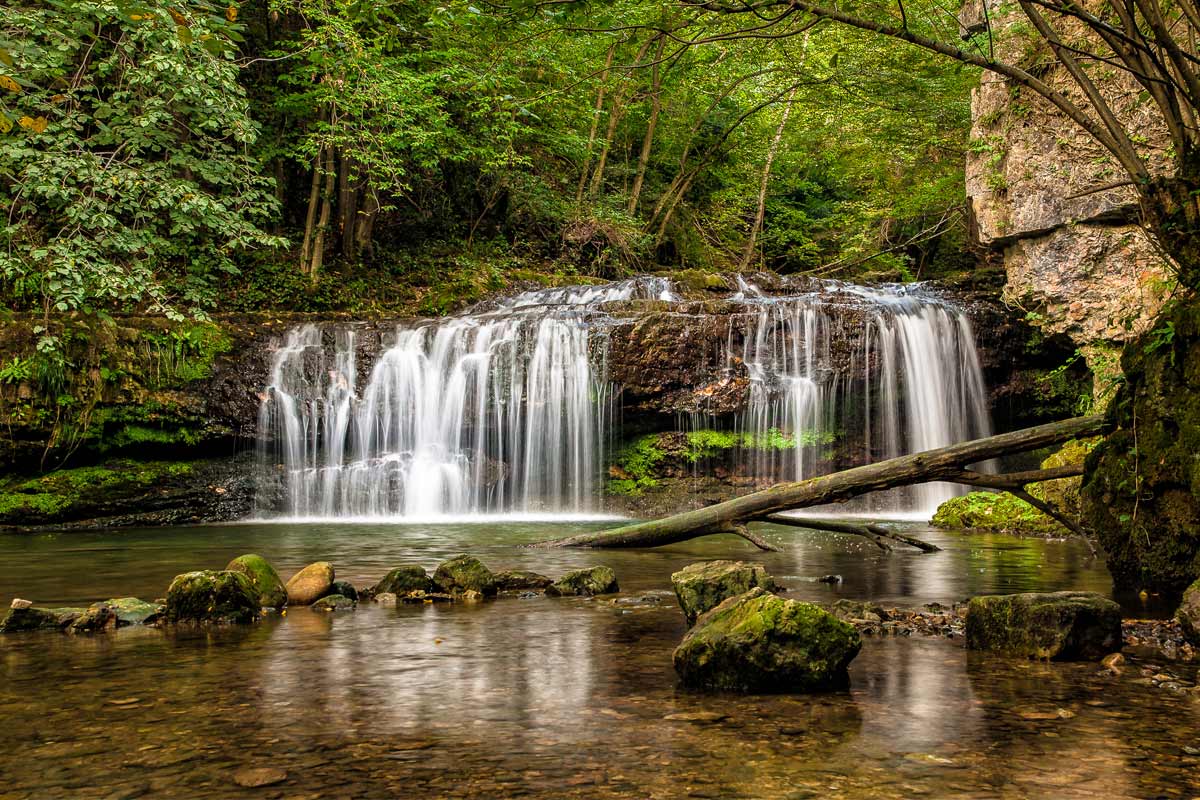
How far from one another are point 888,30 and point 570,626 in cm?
360

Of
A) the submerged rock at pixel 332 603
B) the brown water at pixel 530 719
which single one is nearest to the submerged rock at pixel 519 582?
the brown water at pixel 530 719

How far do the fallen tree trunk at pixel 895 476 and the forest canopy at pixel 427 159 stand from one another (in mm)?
3063

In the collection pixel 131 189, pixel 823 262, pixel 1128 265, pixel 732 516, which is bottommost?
pixel 732 516

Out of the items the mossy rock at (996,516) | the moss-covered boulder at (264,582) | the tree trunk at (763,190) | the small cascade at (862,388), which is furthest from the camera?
the tree trunk at (763,190)

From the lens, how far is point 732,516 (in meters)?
6.48

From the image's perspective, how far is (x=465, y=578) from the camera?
602 cm

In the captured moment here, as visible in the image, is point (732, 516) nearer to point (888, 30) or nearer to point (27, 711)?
point (888, 30)

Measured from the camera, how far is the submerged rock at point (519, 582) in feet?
20.4

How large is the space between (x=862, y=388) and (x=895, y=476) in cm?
978

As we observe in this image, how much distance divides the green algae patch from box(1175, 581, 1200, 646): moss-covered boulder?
1407 centimetres

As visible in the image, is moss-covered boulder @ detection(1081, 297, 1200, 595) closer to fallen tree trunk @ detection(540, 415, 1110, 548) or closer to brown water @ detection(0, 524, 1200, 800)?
fallen tree trunk @ detection(540, 415, 1110, 548)

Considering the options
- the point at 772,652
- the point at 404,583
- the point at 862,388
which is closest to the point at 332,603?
the point at 404,583

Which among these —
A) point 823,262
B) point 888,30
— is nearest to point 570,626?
point 888,30

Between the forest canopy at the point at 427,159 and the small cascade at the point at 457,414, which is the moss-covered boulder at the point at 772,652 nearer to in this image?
the forest canopy at the point at 427,159
